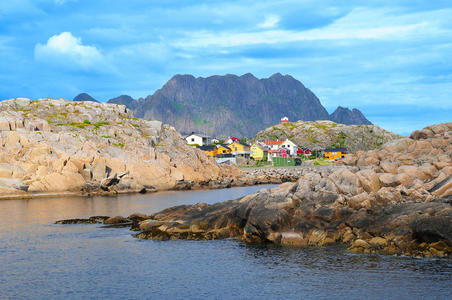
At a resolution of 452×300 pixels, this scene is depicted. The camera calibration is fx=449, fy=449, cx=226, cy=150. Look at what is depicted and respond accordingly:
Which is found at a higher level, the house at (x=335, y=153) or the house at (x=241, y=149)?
the house at (x=241, y=149)

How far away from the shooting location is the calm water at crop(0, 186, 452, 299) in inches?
1024

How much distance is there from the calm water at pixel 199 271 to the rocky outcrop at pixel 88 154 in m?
46.9

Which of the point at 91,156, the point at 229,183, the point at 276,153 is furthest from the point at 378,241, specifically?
the point at 276,153

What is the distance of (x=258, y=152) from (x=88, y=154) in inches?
3903

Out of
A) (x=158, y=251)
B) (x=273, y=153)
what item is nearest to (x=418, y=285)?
(x=158, y=251)

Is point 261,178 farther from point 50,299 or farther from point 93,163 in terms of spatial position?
point 50,299

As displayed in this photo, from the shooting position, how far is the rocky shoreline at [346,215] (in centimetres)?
3225

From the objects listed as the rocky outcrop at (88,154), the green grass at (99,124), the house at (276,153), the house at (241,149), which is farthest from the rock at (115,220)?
the house at (276,153)

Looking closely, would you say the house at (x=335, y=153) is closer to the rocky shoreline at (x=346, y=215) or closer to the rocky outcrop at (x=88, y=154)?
the rocky outcrop at (x=88, y=154)

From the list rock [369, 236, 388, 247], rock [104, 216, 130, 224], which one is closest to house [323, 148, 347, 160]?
rock [104, 216, 130, 224]

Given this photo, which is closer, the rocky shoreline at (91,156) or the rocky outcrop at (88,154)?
the rocky shoreline at (91,156)

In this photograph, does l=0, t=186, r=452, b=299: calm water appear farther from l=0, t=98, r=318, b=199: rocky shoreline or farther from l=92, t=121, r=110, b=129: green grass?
l=92, t=121, r=110, b=129: green grass

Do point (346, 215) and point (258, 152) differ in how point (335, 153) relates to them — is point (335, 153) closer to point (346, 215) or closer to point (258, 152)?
point (258, 152)

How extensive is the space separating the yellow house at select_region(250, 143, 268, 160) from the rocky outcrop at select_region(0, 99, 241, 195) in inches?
2207
